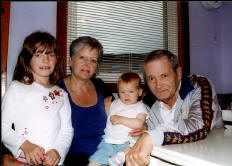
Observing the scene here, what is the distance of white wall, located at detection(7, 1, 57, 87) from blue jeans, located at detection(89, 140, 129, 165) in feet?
→ 3.96

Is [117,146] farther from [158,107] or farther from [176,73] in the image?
[176,73]

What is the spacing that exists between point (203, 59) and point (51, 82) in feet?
8.14

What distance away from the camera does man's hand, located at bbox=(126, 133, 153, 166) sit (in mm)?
949

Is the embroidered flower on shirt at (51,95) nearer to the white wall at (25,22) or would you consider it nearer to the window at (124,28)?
the white wall at (25,22)

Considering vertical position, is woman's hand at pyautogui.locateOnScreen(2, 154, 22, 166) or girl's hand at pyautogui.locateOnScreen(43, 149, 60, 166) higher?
→ girl's hand at pyautogui.locateOnScreen(43, 149, 60, 166)

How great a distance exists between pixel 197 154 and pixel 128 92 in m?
0.94

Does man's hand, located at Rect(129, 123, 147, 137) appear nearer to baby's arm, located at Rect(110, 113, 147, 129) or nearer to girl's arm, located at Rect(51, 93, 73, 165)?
baby's arm, located at Rect(110, 113, 147, 129)

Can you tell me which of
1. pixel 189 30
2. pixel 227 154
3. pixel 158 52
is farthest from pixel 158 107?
pixel 189 30

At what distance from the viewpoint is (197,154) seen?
0.77 metres

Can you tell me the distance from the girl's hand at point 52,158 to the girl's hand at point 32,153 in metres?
0.03

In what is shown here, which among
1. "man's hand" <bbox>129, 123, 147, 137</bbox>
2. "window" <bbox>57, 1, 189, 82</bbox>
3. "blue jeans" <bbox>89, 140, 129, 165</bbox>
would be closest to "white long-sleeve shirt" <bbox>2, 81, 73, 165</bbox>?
"blue jeans" <bbox>89, 140, 129, 165</bbox>

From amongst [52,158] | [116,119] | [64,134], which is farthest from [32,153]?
[116,119]

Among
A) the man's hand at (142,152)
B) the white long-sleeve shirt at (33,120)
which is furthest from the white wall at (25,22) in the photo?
the man's hand at (142,152)

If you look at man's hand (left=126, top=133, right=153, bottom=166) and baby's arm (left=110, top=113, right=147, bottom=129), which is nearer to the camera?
man's hand (left=126, top=133, right=153, bottom=166)
